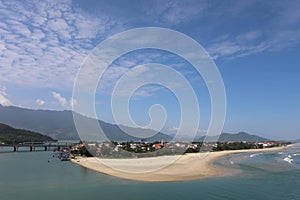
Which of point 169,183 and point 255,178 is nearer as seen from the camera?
point 169,183

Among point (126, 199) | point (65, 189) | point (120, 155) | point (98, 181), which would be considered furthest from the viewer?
point (120, 155)

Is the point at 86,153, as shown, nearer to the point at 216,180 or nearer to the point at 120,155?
the point at 120,155

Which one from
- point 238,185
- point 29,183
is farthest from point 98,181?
point 238,185

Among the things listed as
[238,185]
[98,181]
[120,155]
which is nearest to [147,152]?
[120,155]

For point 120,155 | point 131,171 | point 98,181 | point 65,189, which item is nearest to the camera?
point 65,189

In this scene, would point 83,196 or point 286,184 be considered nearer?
point 83,196

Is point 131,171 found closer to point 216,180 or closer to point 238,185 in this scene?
point 216,180

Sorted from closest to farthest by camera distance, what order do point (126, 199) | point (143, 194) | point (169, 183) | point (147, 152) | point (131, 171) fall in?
point (126, 199) < point (143, 194) < point (169, 183) < point (131, 171) < point (147, 152)

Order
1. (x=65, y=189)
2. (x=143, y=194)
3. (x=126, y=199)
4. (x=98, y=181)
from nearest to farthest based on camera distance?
(x=126, y=199)
(x=143, y=194)
(x=65, y=189)
(x=98, y=181)
